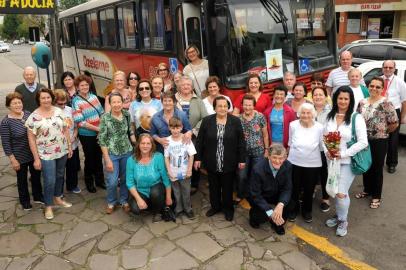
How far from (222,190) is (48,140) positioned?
2.18m

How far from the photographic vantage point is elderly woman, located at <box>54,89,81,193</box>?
5082mm

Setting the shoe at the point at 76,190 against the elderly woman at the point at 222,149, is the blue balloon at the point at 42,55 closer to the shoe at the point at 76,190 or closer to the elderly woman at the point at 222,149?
the shoe at the point at 76,190

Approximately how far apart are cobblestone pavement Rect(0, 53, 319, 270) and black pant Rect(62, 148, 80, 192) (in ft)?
1.89

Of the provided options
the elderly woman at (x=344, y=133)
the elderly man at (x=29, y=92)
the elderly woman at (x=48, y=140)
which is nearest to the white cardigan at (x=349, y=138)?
the elderly woman at (x=344, y=133)

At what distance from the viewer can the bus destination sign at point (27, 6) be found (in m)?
9.43

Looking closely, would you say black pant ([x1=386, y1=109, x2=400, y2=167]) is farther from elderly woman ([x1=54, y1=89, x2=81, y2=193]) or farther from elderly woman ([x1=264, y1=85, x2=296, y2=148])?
elderly woman ([x1=54, y1=89, x2=81, y2=193])

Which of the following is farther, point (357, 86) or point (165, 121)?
point (357, 86)

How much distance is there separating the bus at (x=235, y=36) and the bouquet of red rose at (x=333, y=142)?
75.0 inches

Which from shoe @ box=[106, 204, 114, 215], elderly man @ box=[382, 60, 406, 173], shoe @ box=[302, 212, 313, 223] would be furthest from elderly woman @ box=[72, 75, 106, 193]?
elderly man @ box=[382, 60, 406, 173]

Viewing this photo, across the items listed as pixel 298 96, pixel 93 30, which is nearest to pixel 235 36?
pixel 298 96

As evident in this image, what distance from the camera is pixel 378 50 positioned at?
34.9 feet

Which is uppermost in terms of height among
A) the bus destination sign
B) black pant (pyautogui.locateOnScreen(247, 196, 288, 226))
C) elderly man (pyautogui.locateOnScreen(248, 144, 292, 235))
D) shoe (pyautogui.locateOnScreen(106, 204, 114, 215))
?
the bus destination sign

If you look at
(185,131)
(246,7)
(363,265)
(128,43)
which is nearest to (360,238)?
(363,265)

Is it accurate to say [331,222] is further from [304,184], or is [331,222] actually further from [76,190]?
[76,190]
